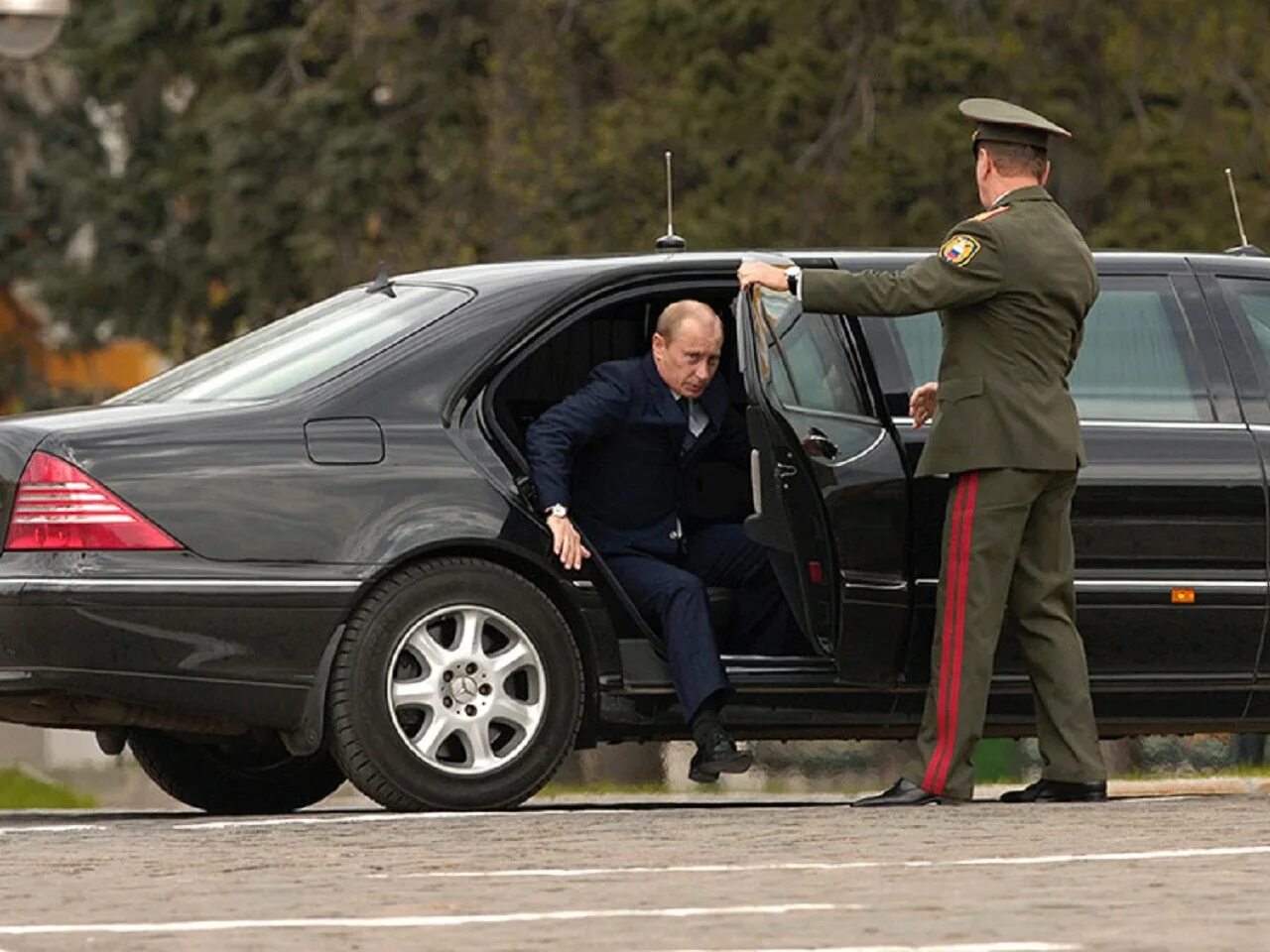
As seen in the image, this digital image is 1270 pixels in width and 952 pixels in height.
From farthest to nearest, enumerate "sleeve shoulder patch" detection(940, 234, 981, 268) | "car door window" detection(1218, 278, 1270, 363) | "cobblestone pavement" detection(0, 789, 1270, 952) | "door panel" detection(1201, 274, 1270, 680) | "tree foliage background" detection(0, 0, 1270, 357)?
"tree foliage background" detection(0, 0, 1270, 357)
"car door window" detection(1218, 278, 1270, 363)
"door panel" detection(1201, 274, 1270, 680)
"sleeve shoulder patch" detection(940, 234, 981, 268)
"cobblestone pavement" detection(0, 789, 1270, 952)

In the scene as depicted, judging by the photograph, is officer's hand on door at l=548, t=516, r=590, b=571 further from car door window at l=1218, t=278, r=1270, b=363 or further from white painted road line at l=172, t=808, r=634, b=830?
car door window at l=1218, t=278, r=1270, b=363

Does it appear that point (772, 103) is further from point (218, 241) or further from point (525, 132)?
point (218, 241)

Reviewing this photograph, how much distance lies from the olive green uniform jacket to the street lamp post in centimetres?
763

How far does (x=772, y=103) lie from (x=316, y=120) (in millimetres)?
4966

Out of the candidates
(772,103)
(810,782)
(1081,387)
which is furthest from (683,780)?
(1081,387)

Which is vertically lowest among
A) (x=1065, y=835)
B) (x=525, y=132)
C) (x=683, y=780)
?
(x=683, y=780)

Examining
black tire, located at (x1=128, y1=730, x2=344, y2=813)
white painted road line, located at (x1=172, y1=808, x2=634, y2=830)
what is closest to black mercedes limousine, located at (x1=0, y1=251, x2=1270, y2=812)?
white painted road line, located at (x1=172, y1=808, x2=634, y2=830)

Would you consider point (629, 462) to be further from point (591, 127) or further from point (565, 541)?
point (591, 127)

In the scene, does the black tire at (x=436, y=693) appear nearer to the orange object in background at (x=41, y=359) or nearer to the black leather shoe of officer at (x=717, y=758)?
the black leather shoe of officer at (x=717, y=758)

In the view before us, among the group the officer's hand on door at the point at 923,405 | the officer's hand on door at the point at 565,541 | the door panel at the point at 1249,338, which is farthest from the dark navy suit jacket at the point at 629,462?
the door panel at the point at 1249,338

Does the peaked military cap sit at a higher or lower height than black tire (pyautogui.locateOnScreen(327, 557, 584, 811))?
higher

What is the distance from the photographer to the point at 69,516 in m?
9.23

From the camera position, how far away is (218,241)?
29.3 m

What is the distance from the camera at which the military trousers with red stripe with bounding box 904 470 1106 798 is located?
9539 mm
